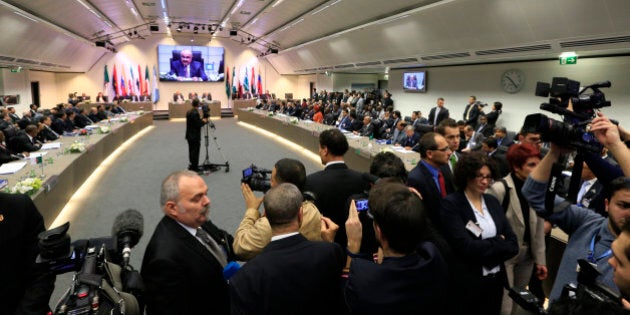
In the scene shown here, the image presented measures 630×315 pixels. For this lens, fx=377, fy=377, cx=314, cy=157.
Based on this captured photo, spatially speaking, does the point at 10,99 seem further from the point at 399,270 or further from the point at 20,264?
the point at 399,270

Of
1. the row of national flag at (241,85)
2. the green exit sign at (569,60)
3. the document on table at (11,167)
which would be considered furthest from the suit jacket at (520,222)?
the row of national flag at (241,85)

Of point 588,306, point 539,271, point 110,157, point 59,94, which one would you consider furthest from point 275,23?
point 588,306

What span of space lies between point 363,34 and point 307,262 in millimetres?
13101

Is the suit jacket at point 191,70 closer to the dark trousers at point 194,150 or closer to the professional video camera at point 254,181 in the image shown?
the dark trousers at point 194,150

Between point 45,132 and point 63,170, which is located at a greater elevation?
point 45,132

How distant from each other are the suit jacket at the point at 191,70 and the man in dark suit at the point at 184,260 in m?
23.9

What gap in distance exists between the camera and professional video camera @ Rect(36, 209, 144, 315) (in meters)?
1.20

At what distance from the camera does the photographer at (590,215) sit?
1.58 metres

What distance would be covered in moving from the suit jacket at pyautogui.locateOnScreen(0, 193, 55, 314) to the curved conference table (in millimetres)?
3111

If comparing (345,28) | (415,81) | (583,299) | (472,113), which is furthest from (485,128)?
(583,299)

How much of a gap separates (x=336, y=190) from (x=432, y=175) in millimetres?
676

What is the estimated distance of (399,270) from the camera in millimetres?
1366

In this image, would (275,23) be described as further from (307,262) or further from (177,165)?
(307,262)

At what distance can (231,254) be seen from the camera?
203cm
